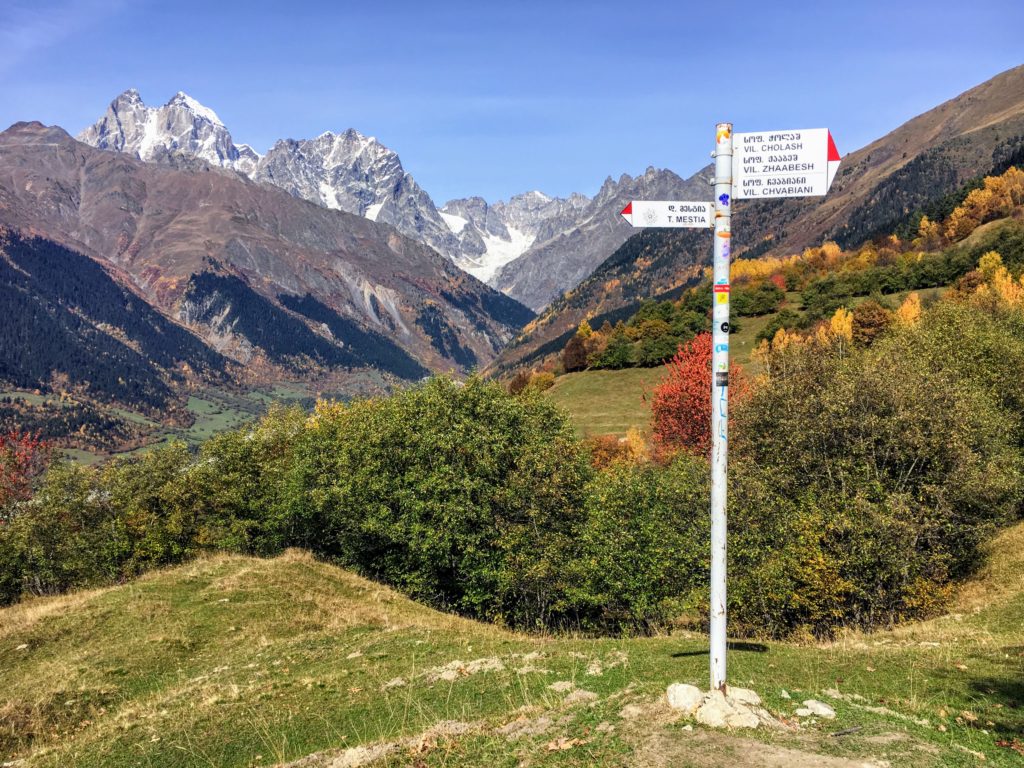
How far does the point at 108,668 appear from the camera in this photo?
24.5 metres

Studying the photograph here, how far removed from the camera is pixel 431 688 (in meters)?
18.8

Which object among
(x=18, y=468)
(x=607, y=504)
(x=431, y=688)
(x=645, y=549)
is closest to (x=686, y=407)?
(x=607, y=504)

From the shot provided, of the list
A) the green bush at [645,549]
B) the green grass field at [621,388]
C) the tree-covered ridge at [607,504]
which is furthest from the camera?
the green grass field at [621,388]

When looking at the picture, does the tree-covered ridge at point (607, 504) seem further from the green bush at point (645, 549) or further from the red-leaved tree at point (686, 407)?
the red-leaved tree at point (686, 407)

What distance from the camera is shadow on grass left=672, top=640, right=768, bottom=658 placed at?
19234mm

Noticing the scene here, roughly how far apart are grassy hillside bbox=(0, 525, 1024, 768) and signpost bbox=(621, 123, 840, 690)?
262cm

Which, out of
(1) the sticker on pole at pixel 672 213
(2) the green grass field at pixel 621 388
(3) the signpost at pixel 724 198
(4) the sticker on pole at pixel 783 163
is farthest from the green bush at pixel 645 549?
(2) the green grass field at pixel 621 388

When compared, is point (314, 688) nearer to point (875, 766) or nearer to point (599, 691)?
point (599, 691)

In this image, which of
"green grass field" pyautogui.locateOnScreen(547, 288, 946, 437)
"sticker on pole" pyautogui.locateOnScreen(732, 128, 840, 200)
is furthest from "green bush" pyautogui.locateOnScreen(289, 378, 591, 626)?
"green grass field" pyautogui.locateOnScreen(547, 288, 946, 437)

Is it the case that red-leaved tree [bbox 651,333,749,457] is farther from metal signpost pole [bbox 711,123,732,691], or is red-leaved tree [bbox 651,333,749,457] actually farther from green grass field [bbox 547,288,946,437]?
metal signpost pole [bbox 711,123,732,691]

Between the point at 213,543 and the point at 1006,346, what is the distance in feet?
234

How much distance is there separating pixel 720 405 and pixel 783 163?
456cm

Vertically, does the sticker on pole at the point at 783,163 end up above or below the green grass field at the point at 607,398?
above

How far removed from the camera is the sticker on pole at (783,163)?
11.6 m
